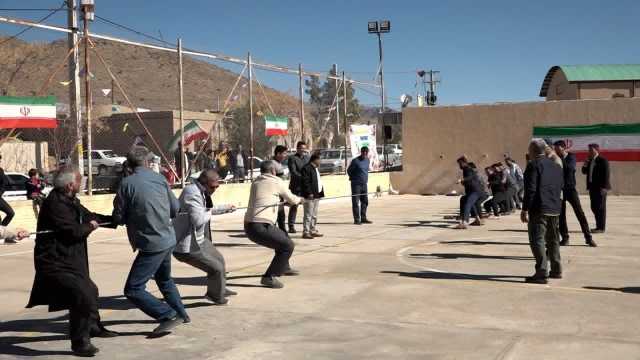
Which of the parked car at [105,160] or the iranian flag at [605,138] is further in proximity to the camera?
the parked car at [105,160]

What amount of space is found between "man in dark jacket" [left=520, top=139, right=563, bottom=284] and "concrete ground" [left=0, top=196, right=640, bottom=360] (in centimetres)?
32

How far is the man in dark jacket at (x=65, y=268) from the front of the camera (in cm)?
570

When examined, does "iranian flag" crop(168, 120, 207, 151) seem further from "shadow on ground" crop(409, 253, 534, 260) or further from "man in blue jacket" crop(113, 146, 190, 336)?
"man in blue jacket" crop(113, 146, 190, 336)

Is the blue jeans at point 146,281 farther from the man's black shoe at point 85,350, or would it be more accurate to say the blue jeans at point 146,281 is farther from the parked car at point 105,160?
the parked car at point 105,160

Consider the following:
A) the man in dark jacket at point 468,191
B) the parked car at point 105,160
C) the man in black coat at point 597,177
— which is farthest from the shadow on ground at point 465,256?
the parked car at point 105,160

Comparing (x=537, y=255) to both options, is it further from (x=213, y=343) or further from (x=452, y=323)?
(x=213, y=343)

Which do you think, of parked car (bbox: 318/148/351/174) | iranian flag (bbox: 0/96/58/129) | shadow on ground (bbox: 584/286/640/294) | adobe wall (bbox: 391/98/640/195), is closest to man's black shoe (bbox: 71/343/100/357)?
shadow on ground (bbox: 584/286/640/294)

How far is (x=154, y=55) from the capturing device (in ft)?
323

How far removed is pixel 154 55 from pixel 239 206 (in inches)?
3297

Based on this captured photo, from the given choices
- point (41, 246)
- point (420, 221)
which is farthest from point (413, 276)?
point (420, 221)

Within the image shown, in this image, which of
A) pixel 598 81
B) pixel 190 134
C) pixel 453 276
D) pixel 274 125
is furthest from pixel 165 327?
pixel 598 81

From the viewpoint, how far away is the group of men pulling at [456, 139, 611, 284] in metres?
8.70

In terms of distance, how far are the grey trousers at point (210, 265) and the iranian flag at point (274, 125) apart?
11.6 meters

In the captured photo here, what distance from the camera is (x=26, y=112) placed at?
13.6 metres
